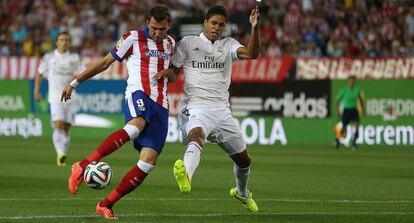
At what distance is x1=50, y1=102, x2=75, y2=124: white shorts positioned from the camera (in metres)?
21.6

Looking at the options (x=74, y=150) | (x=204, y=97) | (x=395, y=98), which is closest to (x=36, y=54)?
(x=74, y=150)

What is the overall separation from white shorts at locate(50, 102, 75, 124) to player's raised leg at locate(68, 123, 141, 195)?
10.3 metres

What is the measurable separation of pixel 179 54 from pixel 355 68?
18562 millimetres

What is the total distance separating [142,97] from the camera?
38.2 ft

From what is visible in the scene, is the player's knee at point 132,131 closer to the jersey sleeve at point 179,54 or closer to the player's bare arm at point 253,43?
the jersey sleeve at point 179,54

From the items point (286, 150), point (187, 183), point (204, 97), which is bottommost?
point (286, 150)

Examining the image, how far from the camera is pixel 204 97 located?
12.3 metres

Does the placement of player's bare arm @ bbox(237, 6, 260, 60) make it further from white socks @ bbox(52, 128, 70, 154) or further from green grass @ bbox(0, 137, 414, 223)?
white socks @ bbox(52, 128, 70, 154)

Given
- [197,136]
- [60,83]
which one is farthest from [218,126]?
[60,83]

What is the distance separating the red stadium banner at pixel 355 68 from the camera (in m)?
29.4

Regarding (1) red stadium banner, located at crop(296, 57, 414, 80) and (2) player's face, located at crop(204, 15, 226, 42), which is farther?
(1) red stadium banner, located at crop(296, 57, 414, 80)

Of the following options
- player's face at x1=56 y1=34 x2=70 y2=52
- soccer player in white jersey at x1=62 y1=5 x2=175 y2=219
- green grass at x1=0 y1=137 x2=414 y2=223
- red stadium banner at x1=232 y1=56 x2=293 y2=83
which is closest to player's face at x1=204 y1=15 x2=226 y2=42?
soccer player in white jersey at x1=62 y1=5 x2=175 y2=219

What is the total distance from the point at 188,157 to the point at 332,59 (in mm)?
19449

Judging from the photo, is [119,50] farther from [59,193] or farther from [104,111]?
[104,111]
